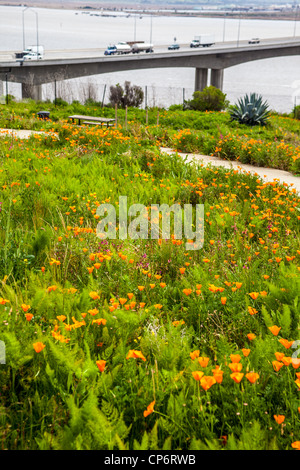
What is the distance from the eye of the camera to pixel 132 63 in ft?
176

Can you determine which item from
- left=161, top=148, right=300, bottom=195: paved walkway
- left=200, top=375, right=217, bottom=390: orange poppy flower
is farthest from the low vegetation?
left=161, top=148, right=300, bottom=195: paved walkway

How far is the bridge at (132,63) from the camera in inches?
1768

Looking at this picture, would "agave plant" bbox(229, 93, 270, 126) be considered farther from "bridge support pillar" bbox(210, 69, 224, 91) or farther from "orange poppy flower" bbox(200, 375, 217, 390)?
"bridge support pillar" bbox(210, 69, 224, 91)

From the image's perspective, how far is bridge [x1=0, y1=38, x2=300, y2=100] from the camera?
44.9 meters

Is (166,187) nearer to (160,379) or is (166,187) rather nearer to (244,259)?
(244,259)

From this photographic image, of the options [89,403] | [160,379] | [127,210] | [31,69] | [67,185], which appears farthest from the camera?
[31,69]

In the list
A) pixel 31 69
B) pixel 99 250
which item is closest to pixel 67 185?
pixel 99 250

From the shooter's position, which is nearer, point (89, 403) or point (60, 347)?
point (89, 403)

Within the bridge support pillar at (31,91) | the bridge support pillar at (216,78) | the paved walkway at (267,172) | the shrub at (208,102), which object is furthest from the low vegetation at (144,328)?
the bridge support pillar at (216,78)

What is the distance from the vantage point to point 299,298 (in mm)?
3482

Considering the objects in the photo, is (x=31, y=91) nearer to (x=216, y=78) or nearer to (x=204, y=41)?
(x=216, y=78)

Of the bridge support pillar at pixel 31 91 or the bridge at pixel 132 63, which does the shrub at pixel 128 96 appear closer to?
the bridge at pixel 132 63
